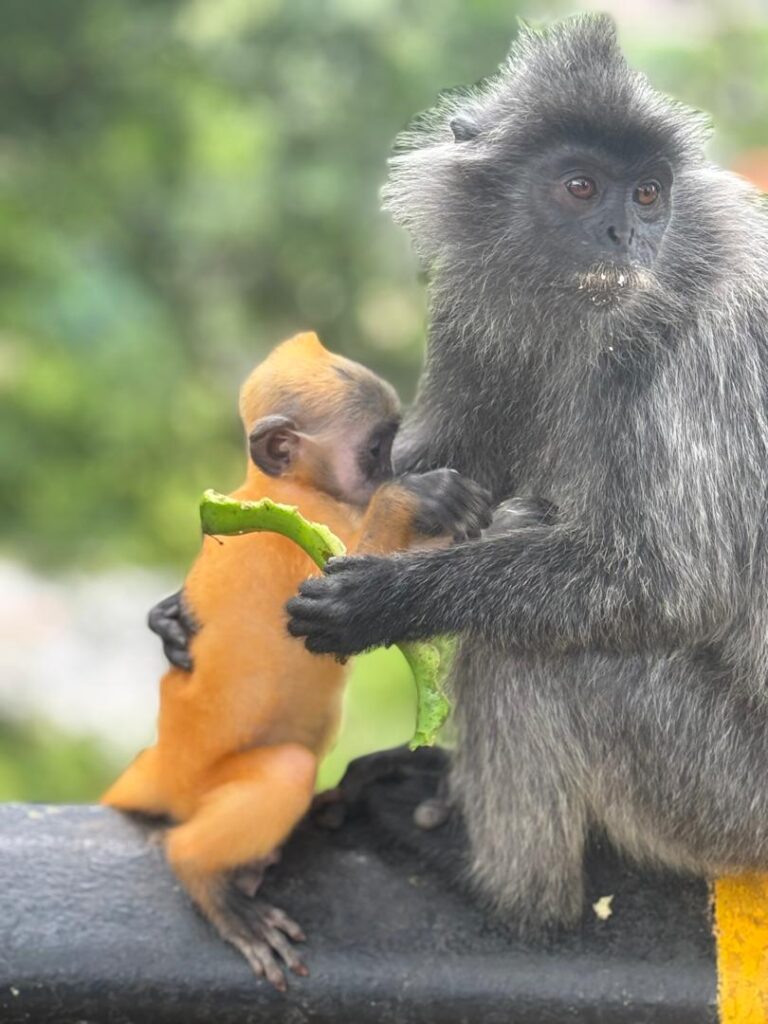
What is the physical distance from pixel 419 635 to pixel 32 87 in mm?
4454

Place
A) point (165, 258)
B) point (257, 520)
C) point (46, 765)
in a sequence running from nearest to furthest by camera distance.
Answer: point (257, 520), point (46, 765), point (165, 258)

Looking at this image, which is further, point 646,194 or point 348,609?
point 646,194

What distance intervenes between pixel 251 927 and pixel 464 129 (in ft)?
6.61

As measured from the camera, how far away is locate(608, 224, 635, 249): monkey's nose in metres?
3.66

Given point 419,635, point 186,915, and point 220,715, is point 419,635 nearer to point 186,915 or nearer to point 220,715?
point 220,715

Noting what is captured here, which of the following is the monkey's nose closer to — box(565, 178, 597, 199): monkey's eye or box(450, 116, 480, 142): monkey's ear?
box(565, 178, 597, 199): monkey's eye

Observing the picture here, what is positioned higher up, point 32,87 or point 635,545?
point 32,87

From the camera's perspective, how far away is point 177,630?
12.6 ft

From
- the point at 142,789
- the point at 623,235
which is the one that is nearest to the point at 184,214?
the point at 142,789

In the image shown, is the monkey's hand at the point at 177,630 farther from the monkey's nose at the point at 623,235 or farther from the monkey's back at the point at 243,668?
the monkey's nose at the point at 623,235

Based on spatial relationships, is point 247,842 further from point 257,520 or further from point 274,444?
point 274,444

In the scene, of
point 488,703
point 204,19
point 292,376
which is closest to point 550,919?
point 488,703

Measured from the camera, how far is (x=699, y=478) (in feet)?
11.9

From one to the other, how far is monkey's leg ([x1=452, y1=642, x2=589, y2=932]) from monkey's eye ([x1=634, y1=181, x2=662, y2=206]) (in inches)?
43.3
